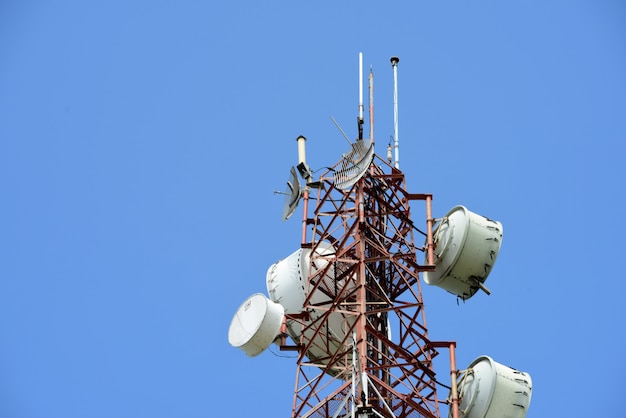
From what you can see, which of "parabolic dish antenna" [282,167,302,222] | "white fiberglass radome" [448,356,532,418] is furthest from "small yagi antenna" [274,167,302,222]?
"white fiberglass radome" [448,356,532,418]

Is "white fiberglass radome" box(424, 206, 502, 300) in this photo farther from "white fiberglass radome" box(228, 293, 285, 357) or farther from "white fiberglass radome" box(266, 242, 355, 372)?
"white fiberglass radome" box(228, 293, 285, 357)

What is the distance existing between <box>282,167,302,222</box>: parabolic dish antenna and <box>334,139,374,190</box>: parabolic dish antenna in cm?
185

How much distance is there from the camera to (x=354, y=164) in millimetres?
49406

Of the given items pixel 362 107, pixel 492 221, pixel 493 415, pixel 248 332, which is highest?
pixel 362 107

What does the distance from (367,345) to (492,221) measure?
634 cm

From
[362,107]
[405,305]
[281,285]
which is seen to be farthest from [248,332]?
[362,107]

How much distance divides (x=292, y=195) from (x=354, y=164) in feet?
11.0

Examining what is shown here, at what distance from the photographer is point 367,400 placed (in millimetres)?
44781

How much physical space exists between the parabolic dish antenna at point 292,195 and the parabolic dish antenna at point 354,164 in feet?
6.08

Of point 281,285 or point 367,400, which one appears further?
point 281,285

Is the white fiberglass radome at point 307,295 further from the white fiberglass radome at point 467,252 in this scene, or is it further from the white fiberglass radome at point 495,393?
the white fiberglass radome at point 495,393

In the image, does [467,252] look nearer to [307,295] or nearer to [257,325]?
[307,295]

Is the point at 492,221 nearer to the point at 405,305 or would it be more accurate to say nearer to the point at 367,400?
the point at 405,305

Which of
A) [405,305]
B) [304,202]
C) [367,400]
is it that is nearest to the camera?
[367,400]
